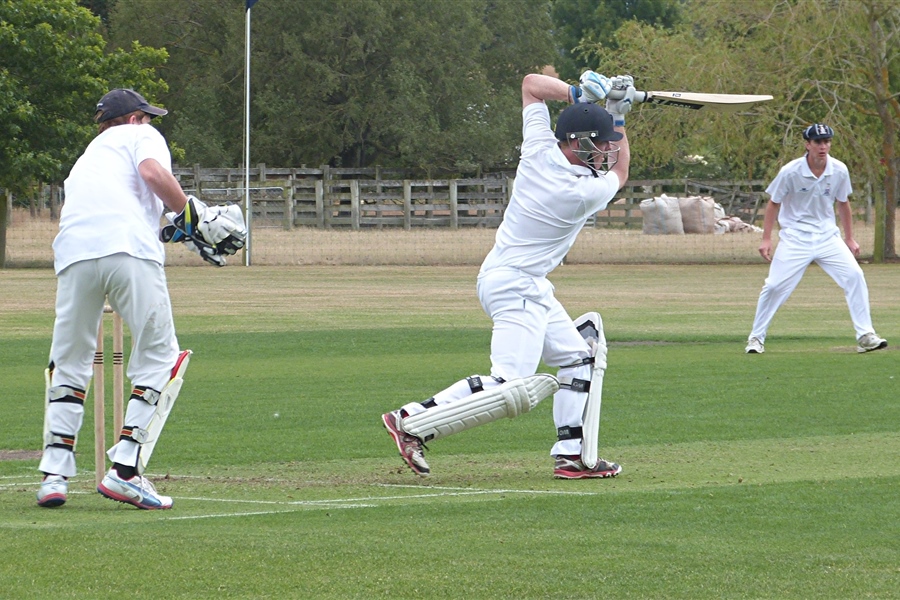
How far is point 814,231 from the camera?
43.7 ft

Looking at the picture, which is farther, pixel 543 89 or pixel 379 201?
pixel 379 201

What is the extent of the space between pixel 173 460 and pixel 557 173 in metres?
2.72

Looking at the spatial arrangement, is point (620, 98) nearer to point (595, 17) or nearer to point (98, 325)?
point (98, 325)

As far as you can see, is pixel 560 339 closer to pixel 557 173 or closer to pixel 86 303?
pixel 557 173

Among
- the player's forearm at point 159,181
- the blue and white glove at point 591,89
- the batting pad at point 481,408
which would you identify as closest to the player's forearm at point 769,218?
the blue and white glove at point 591,89

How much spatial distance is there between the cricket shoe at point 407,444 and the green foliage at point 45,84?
2251 cm

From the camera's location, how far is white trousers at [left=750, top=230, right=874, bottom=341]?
1325 cm

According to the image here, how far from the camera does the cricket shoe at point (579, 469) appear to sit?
7.12 meters

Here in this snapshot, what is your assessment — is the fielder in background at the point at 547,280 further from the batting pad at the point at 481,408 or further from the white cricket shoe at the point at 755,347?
the white cricket shoe at the point at 755,347

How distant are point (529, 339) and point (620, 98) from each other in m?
1.33

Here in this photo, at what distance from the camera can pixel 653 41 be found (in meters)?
32.2

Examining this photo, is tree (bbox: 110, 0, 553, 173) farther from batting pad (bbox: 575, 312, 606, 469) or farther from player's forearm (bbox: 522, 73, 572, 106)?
batting pad (bbox: 575, 312, 606, 469)

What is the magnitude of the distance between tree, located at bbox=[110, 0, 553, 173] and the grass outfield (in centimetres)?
3448

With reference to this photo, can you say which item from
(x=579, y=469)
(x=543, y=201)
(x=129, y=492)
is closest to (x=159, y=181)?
(x=129, y=492)
